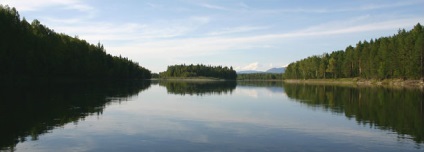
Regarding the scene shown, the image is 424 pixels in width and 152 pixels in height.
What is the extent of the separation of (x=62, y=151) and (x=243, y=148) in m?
9.55

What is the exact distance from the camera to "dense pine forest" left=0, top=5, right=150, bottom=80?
93875 mm

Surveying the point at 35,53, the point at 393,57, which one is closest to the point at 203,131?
the point at 35,53

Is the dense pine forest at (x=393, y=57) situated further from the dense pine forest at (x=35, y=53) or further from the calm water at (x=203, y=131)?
the dense pine forest at (x=35, y=53)

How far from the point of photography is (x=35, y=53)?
108438 millimetres

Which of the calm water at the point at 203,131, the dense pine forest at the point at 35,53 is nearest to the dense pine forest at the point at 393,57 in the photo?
the calm water at the point at 203,131

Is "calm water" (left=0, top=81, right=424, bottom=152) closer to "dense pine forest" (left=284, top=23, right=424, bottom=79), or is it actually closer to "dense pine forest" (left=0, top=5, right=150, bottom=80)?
"dense pine forest" (left=0, top=5, right=150, bottom=80)

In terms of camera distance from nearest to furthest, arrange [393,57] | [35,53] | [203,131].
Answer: [203,131] < [35,53] < [393,57]

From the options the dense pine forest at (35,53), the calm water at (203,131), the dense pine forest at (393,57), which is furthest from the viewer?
the dense pine forest at (393,57)

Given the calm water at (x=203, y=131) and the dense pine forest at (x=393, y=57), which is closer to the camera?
the calm water at (x=203, y=131)

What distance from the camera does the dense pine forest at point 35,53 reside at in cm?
9388

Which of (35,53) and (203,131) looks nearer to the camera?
(203,131)

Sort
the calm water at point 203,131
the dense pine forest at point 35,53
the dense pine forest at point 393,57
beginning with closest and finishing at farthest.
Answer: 1. the calm water at point 203,131
2. the dense pine forest at point 35,53
3. the dense pine forest at point 393,57

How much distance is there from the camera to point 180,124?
104 feet

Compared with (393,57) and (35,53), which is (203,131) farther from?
(393,57)
